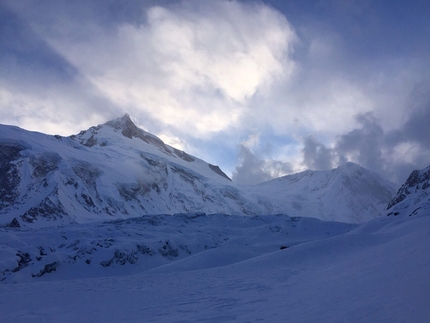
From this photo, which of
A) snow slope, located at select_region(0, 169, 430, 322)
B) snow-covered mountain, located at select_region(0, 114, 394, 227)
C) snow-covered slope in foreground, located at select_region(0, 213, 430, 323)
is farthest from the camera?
snow-covered mountain, located at select_region(0, 114, 394, 227)

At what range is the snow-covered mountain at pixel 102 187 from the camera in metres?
91.9

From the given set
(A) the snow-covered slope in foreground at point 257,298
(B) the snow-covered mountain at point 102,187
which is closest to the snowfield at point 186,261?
(A) the snow-covered slope in foreground at point 257,298

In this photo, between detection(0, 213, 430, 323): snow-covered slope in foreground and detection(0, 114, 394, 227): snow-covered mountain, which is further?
detection(0, 114, 394, 227): snow-covered mountain

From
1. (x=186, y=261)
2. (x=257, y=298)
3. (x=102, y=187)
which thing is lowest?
(x=186, y=261)

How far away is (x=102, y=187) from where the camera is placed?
11844 centimetres

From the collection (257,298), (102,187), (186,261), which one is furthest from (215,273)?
(102,187)

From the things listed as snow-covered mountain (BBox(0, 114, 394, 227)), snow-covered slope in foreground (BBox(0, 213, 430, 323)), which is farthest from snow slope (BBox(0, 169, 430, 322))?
snow-covered mountain (BBox(0, 114, 394, 227))

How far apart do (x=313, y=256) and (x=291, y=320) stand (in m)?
20.4

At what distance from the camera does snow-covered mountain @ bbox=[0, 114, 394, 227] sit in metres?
91.9

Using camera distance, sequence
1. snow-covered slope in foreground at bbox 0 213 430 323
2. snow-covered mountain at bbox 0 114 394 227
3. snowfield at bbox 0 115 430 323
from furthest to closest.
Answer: snow-covered mountain at bbox 0 114 394 227
snowfield at bbox 0 115 430 323
snow-covered slope in foreground at bbox 0 213 430 323

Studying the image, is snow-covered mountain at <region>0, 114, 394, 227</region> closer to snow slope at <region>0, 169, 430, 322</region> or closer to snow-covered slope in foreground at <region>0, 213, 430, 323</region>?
snow slope at <region>0, 169, 430, 322</region>

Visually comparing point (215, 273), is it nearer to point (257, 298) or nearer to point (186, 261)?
point (186, 261)

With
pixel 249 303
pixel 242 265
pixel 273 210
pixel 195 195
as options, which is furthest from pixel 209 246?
pixel 273 210

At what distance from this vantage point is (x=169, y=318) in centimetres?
1070
